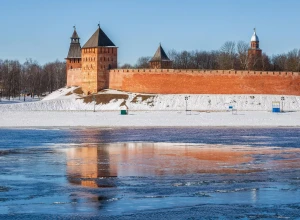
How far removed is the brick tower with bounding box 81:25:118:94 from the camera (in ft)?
181

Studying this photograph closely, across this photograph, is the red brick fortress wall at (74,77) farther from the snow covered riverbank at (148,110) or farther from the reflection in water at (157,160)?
the reflection in water at (157,160)

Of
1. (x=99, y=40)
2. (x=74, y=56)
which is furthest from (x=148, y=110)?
(x=74, y=56)

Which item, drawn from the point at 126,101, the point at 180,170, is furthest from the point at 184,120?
the point at 180,170

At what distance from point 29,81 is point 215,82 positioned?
37.3 metres

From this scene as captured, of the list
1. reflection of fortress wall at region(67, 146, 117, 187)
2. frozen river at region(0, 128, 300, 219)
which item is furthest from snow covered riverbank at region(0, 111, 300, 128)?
reflection of fortress wall at region(67, 146, 117, 187)

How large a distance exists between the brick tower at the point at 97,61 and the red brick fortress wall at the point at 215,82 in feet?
8.91

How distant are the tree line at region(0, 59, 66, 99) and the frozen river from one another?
2022 inches

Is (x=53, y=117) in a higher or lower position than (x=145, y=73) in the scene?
lower

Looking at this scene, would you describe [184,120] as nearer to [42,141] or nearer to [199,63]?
[42,141]

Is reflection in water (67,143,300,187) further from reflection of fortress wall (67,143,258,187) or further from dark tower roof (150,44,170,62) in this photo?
dark tower roof (150,44,170,62)

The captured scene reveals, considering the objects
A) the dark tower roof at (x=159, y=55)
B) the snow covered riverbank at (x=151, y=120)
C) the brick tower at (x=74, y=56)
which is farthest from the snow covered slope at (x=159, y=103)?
the brick tower at (x=74, y=56)

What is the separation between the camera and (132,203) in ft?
34.6

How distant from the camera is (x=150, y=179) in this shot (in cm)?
1298

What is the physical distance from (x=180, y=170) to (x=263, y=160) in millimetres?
2797
